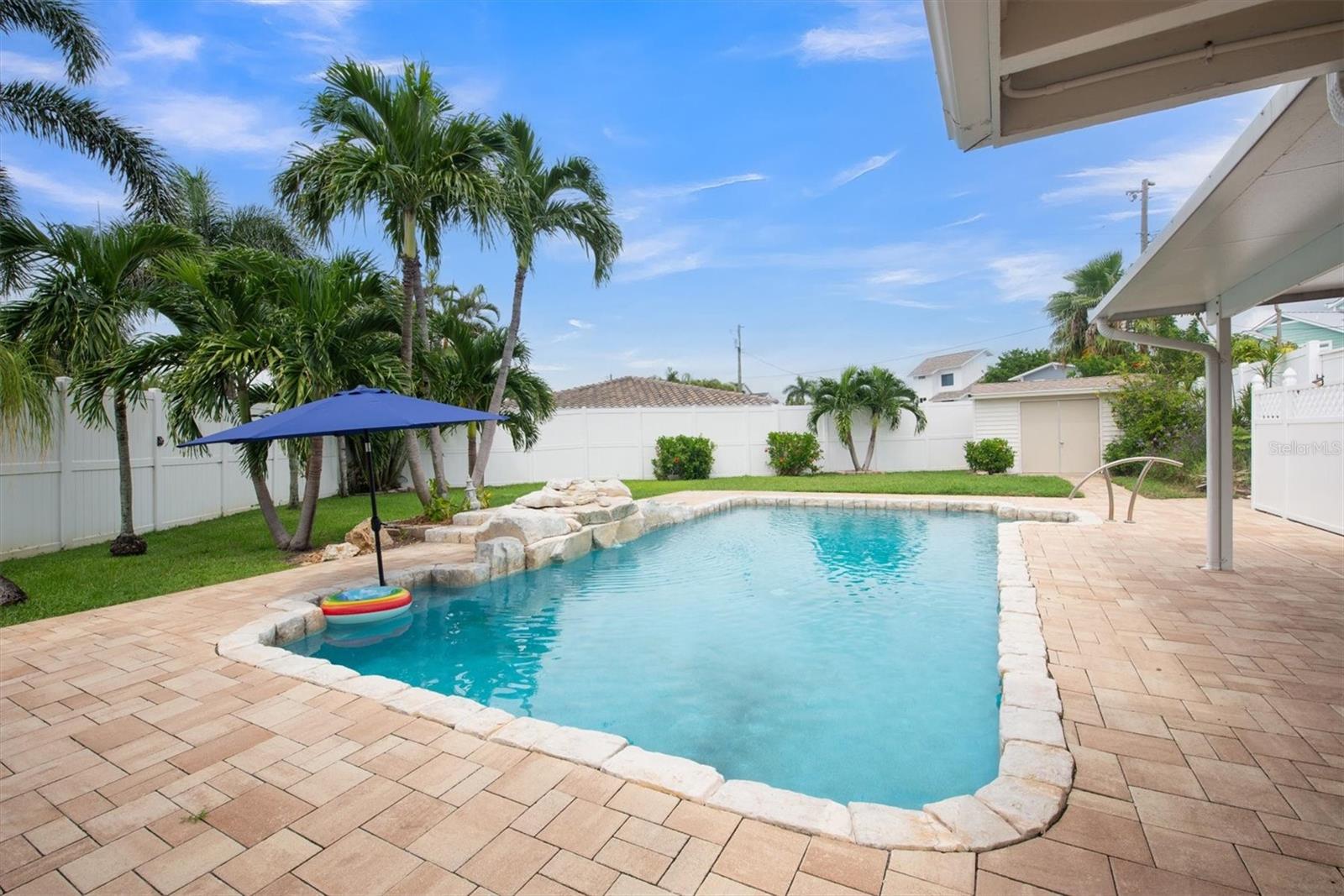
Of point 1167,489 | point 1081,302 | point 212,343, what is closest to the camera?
point 212,343

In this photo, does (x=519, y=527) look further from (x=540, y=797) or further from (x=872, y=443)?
(x=872, y=443)

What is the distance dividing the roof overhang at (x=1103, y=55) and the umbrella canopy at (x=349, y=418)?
15.0 feet

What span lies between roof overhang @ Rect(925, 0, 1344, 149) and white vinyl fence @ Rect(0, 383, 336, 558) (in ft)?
31.8

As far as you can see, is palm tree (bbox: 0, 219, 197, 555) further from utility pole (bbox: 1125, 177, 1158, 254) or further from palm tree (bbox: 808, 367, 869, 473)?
utility pole (bbox: 1125, 177, 1158, 254)

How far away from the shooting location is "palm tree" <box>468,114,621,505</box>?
10.2 meters

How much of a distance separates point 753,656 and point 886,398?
14408mm

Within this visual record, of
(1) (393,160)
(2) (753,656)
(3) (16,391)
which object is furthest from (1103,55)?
(1) (393,160)

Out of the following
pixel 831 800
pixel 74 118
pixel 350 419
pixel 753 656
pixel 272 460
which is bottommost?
pixel 753 656

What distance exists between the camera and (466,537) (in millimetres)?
8664

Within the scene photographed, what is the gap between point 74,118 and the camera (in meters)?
8.98

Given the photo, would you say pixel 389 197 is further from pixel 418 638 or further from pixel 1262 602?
pixel 1262 602

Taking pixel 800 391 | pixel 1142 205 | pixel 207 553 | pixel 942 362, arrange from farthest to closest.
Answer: pixel 942 362
pixel 800 391
pixel 1142 205
pixel 207 553

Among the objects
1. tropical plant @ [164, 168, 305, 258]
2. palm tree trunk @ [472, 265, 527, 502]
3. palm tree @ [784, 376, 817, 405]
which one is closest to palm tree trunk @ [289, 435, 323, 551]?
palm tree trunk @ [472, 265, 527, 502]

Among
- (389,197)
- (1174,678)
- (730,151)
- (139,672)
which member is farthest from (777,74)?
(139,672)
